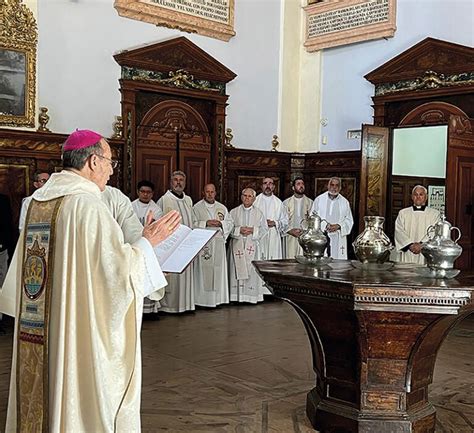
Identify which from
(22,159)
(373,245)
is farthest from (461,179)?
(22,159)

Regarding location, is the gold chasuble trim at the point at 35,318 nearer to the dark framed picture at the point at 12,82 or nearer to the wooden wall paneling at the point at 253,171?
the dark framed picture at the point at 12,82

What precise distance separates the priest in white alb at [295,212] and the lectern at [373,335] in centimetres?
564

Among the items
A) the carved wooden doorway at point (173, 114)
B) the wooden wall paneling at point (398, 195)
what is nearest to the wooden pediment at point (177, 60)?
the carved wooden doorway at point (173, 114)

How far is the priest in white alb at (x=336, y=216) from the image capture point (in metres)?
9.48

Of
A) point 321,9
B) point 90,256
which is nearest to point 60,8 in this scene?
point 321,9

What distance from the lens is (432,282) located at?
141 inches

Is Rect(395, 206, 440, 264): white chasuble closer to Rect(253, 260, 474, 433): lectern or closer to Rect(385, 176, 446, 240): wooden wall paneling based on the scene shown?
Rect(385, 176, 446, 240): wooden wall paneling

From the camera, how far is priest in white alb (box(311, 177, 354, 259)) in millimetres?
9477

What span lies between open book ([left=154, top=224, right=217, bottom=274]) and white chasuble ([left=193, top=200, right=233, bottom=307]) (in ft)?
15.8

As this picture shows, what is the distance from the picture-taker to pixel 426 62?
30.1 feet

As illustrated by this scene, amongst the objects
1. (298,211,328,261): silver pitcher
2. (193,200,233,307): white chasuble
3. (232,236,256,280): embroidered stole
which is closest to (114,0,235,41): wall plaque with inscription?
(193,200,233,307): white chasuble

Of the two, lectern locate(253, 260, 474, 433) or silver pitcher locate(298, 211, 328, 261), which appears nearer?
lectern locate(253, 260, 474, 433)

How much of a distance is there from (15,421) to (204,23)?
24.5 feet

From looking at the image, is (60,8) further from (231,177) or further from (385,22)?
(385,22)
